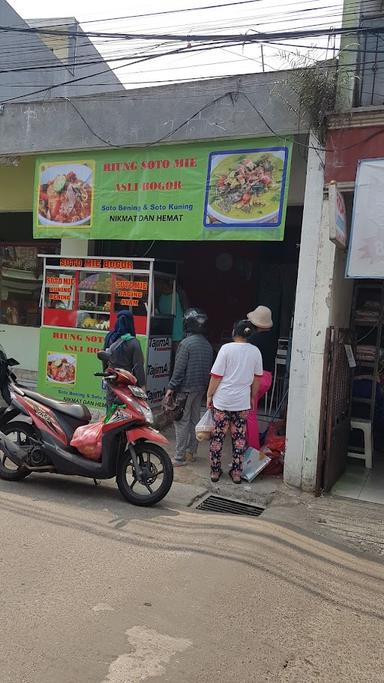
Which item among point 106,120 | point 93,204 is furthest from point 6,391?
point 106,120

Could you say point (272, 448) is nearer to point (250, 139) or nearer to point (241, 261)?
point (250, 139)

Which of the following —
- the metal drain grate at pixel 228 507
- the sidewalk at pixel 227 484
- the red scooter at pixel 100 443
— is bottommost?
the metal drain grate at pixel 228 507

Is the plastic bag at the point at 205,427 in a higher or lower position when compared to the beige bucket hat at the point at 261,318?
lower

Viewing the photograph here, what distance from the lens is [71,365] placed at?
340 inches

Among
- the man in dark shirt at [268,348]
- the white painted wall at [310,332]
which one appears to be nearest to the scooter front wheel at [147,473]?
the white painted wall at [310,332]

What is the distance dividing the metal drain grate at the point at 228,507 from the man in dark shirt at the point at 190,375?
3.55 feet

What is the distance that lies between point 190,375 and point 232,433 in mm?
901

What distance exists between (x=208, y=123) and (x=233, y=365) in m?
3.07

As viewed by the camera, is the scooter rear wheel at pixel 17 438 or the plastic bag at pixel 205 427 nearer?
the scooter rear wheel at pixel 17 438

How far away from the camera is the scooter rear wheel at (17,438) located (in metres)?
5.68

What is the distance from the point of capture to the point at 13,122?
8.48 m

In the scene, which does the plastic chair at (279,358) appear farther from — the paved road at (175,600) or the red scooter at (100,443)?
the paved road at (175,600)

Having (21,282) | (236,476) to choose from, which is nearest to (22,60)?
(21,282)

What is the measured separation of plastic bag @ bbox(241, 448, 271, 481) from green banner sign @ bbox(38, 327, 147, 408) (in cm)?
259
